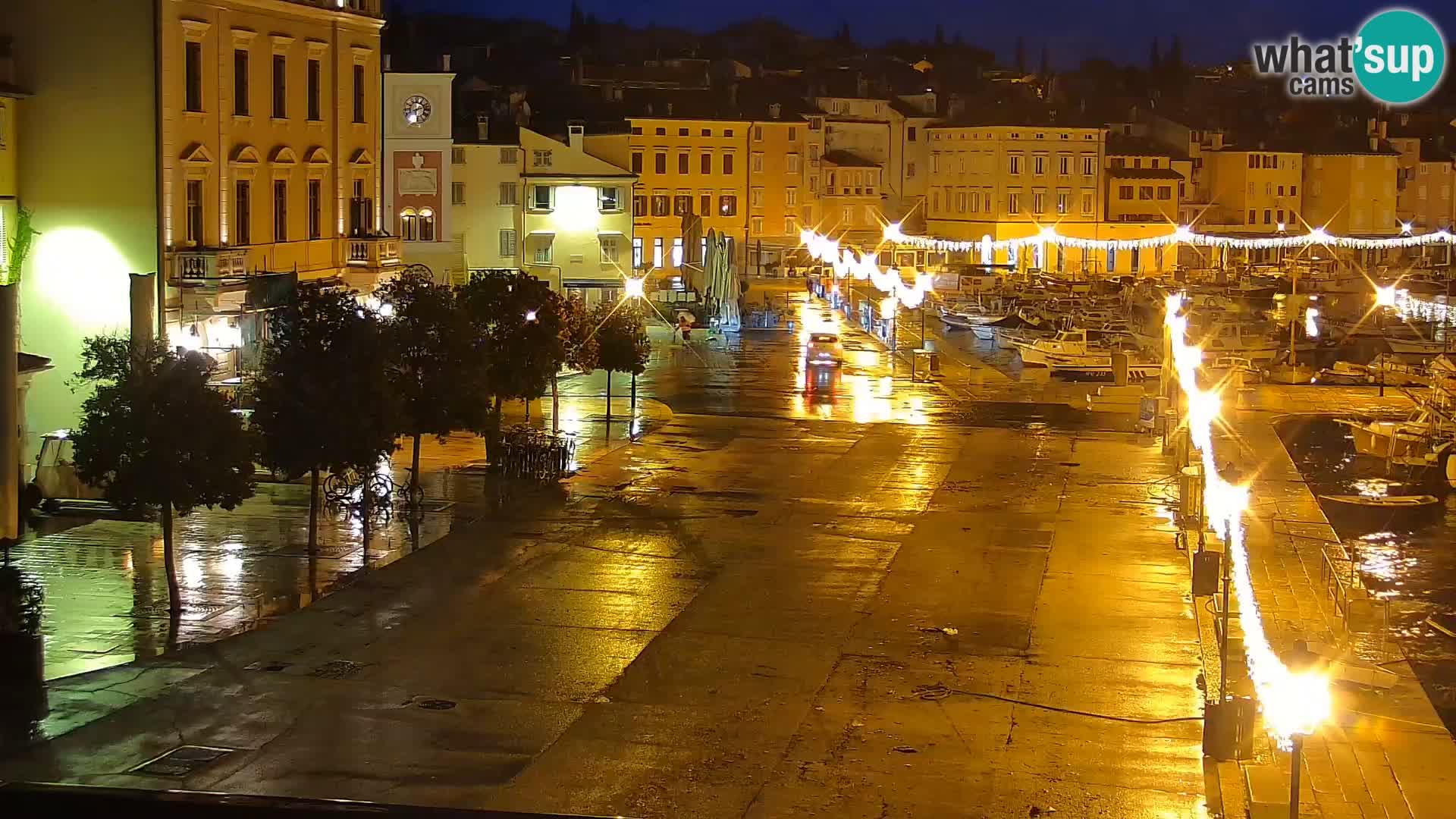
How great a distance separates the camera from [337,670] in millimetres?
18594

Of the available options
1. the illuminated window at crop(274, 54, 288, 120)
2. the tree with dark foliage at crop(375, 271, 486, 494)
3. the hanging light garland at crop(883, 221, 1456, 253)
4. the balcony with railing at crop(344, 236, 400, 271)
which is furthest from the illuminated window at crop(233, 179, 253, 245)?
the hanging light garland at crop(883, 221, 1456, 253)

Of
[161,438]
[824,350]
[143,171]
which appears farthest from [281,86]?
[824,350]

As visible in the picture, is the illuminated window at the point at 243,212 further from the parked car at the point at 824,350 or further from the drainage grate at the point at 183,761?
the parked car at the point at 824,350

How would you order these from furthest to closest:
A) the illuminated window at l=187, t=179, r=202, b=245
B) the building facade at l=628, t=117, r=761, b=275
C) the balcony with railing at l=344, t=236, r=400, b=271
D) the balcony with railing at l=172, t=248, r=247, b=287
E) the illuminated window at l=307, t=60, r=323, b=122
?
the building facade at l=628, t=117, r=761, b=275, the balcony with railing at l=344, t=236, r=400, b=271, the illuminated window at l=307, t=60, r=323, b=122, the illuminated window at l=187, t=179, r=202, b=245, the balcony with railing at l=172, t=248, r=247, b=287

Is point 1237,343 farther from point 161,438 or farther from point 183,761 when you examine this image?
point 183,761

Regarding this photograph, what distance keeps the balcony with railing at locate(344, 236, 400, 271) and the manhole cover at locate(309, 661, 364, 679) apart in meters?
21.2

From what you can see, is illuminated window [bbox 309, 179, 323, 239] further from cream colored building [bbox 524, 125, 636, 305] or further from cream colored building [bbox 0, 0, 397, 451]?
cream colored building [bbox 524, 125, 636, 305]

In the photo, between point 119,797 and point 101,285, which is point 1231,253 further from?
point 119,797

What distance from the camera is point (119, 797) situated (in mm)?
9227

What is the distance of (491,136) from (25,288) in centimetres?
4192

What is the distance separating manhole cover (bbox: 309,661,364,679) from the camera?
60.1ft

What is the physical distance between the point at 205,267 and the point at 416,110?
29157 mm

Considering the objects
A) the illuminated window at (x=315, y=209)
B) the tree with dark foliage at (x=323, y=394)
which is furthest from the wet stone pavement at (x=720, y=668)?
the illuminated window at (x=315, y=209)

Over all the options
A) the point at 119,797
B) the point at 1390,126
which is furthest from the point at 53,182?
the point at 1390,126
